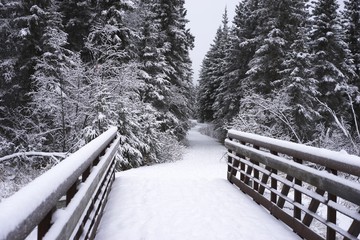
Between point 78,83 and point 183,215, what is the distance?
957 centimetres

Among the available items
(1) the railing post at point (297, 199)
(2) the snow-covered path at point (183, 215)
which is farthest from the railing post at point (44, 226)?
(1) the railing post at point (297, 199)

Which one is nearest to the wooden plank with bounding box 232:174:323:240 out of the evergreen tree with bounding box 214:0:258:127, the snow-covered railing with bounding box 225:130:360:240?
the snow-covered railing with bounding box 225:130:360:240

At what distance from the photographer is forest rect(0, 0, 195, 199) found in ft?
40.8

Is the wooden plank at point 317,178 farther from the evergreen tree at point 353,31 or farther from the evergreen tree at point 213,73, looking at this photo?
the evergreen tree at point 213,73

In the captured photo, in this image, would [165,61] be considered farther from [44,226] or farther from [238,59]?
[44,226]

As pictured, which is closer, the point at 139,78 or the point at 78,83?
the point at 78,83

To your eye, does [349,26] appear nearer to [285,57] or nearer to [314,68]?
[314,68]

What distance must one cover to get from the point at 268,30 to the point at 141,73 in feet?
33.6

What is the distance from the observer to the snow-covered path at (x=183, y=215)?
3.81 metres

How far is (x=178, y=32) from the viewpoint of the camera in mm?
24812

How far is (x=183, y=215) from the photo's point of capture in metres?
4.50

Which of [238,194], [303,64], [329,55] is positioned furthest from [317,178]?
[329,55]

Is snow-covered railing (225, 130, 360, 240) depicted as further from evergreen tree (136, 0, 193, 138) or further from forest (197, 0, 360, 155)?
evergreen tree (136, 0, 193, 138)

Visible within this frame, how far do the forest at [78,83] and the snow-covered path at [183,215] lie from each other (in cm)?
469
